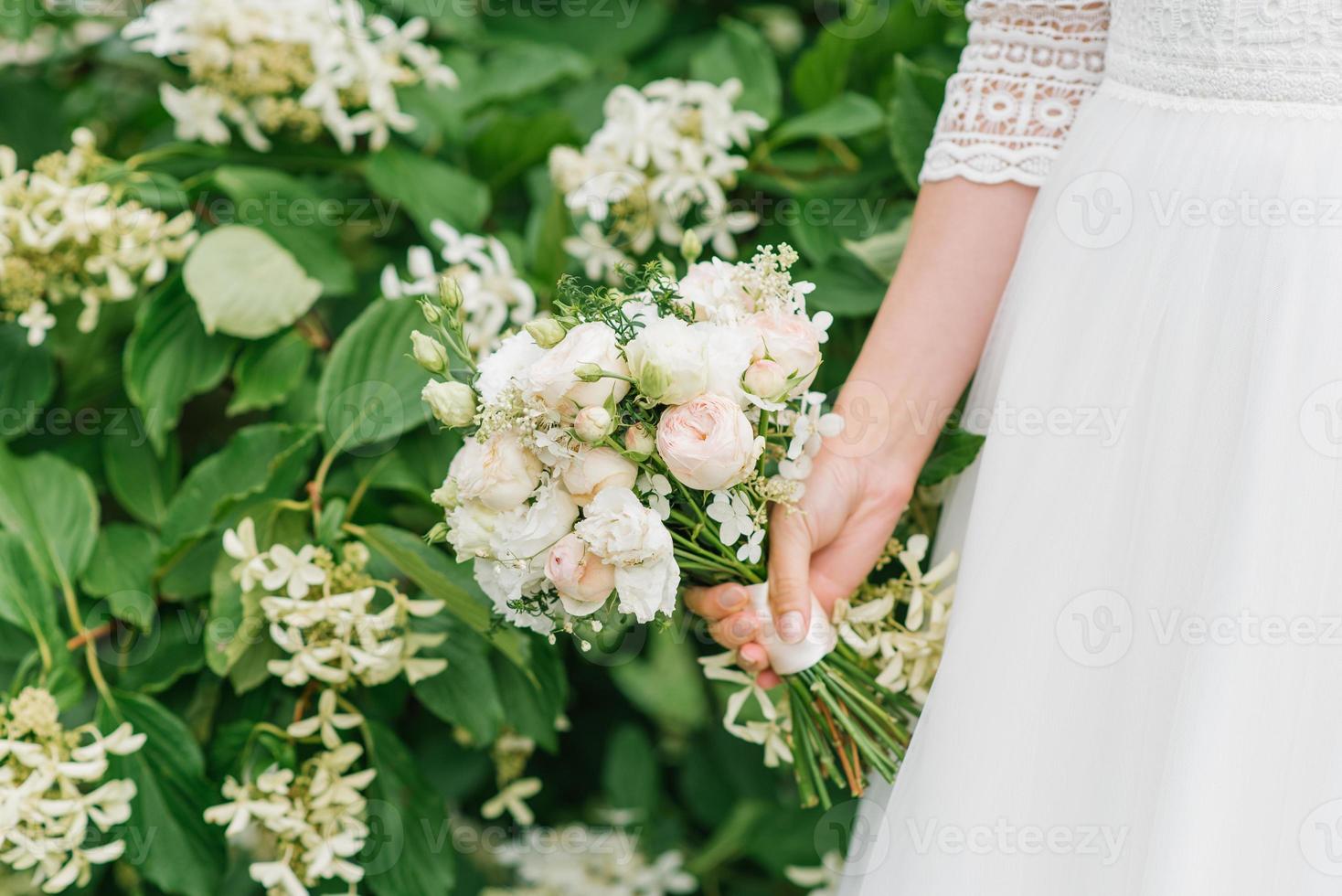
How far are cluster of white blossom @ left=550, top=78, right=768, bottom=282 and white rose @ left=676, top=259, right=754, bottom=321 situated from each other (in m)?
0.39

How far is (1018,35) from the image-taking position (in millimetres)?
958

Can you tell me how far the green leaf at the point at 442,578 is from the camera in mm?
999

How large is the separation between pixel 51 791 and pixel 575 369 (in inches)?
25.4

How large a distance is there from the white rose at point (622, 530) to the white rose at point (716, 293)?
149 mm

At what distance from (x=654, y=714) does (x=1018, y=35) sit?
1203mm

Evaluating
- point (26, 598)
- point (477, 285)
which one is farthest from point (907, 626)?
point (26, 598)

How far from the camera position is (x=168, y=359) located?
3.94 ft

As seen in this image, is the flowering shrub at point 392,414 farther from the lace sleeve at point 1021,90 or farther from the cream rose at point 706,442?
the lace sleeve at point 1021,90

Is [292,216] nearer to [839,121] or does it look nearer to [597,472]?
[839,121]

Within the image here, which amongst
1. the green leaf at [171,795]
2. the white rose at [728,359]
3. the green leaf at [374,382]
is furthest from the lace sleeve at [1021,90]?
the green leaf at [171,795]

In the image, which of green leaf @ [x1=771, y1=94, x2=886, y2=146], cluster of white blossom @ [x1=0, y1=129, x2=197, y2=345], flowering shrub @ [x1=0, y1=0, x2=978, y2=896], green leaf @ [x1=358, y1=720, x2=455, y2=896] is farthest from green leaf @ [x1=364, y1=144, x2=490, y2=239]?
green leaf @ [x1=358, y1=720, x2=455, y2=896]

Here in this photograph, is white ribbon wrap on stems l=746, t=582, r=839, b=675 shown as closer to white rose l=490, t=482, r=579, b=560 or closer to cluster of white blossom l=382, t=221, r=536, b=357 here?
white rose l=490, t=482, r=579, b=560

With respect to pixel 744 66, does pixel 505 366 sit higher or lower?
lower

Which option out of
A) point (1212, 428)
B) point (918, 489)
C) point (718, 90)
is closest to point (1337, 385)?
point (1212, 428)
